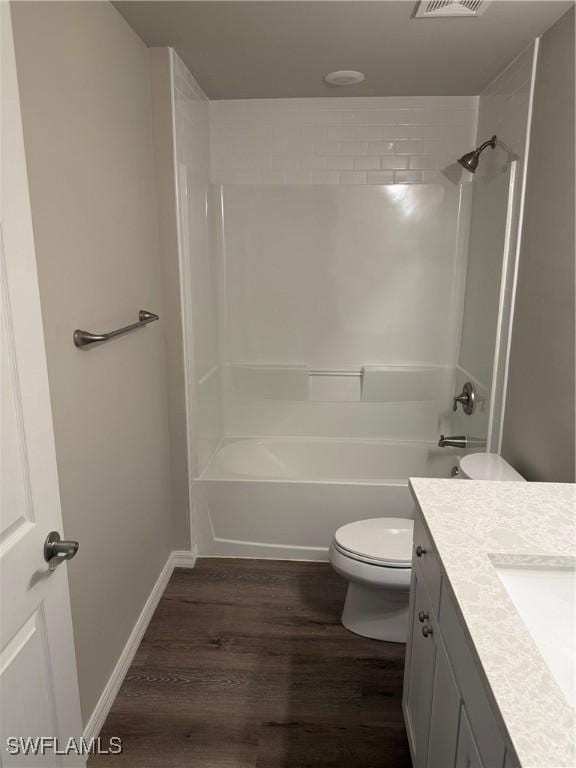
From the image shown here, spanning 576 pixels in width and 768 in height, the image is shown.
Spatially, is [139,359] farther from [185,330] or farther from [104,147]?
[104,147]

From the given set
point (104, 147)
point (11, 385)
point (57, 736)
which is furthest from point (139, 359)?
point (57, 736)

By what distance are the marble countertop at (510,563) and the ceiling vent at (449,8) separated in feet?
4.99

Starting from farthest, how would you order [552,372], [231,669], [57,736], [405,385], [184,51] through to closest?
[405,385] < [184,51] < [231,669] < [552,372] < [57,736]

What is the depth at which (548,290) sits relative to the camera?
1.96 m

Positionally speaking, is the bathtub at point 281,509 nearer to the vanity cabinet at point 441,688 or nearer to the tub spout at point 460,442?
the tub spout at point 460,442

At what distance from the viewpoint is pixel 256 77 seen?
252cm

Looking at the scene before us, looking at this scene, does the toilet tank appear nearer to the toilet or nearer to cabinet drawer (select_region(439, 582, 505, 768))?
the toilet

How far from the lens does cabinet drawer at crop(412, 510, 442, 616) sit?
50.1 inches

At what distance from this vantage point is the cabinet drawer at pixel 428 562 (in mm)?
1271

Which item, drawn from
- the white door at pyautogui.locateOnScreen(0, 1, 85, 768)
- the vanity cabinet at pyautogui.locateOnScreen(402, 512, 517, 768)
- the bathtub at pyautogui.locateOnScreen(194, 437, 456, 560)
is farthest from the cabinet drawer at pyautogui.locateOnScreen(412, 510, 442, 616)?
the bathtub at pyautogui.locateOnScreen(194, 437, 456, 560)

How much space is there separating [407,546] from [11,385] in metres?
1.66

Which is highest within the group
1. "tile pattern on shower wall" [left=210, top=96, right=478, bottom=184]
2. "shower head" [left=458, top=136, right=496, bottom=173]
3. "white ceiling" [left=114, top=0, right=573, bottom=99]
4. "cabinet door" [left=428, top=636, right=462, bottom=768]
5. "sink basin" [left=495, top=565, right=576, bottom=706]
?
"white ceiling" [left=114, top=0, right=573, bottom=99]

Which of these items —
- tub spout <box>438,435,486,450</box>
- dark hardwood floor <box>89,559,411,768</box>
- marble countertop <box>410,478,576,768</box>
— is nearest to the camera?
marble countertop <box>410,478,576,768</box>

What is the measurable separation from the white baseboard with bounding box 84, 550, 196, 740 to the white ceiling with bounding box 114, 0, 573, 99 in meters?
2.24
